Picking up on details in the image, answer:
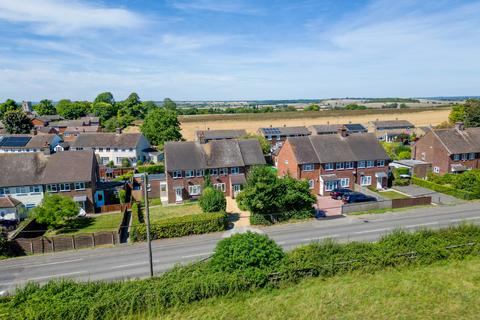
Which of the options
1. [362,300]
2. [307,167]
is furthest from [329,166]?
[362,300]

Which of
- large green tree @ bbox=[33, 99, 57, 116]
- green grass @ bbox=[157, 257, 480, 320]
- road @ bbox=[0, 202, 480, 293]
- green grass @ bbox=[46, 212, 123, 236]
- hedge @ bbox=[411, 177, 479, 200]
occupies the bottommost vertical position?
road @ bbox=[0, 202, 480, 293]

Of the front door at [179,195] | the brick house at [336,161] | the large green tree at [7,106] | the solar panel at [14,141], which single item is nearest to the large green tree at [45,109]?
the large green tree at [7,106]

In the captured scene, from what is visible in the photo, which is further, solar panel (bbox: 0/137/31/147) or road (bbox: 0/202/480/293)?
solar panel (bbox: 0/137/31/147)

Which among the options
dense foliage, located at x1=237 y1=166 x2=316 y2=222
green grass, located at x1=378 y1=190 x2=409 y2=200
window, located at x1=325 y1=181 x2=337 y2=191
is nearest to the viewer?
dense foliage, located at x1=237 y1=166 x2=316 y2=222

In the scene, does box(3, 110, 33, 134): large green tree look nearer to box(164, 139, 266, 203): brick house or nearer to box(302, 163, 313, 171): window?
box(164, 139, 266, 203): brick house

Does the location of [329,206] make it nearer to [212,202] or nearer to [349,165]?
[349,165]

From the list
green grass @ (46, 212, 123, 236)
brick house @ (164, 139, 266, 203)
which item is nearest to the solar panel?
green grass @ (46, 212, 123, 236)

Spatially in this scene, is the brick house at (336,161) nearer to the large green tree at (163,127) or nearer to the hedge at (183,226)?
the hedge at (183,226)
